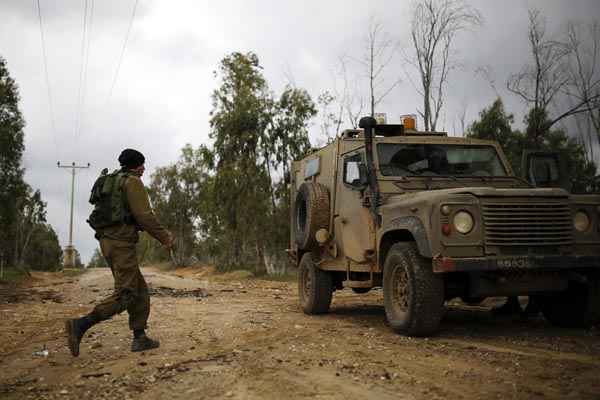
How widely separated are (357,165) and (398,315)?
1880 millimetres

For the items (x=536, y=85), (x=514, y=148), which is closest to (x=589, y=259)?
(x=536, y=85)

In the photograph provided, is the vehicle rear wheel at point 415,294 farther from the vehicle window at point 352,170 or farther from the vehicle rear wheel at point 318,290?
the vehicle rear wheel at point 318,290

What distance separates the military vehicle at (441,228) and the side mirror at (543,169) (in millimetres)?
13

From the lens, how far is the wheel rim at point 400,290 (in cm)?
592

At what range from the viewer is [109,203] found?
5.14 m

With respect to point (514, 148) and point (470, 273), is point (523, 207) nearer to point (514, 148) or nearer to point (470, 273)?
point (470, 273)

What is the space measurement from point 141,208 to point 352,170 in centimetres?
306

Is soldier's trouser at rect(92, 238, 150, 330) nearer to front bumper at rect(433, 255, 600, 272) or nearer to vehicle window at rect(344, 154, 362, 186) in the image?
front bumper at rect(433, 255, 600, 272)

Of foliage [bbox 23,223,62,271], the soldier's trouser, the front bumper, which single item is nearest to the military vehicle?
the front bumper

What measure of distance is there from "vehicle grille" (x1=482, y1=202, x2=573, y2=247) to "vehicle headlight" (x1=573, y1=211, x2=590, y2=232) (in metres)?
0.16

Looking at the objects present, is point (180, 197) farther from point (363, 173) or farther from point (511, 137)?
point (363, 173)

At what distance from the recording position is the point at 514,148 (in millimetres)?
20969

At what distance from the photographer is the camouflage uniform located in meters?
5.09

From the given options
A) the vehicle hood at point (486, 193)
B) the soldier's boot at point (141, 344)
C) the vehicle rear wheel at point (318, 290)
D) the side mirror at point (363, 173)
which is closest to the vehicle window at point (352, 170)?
the side mirror at point (363, 173)
